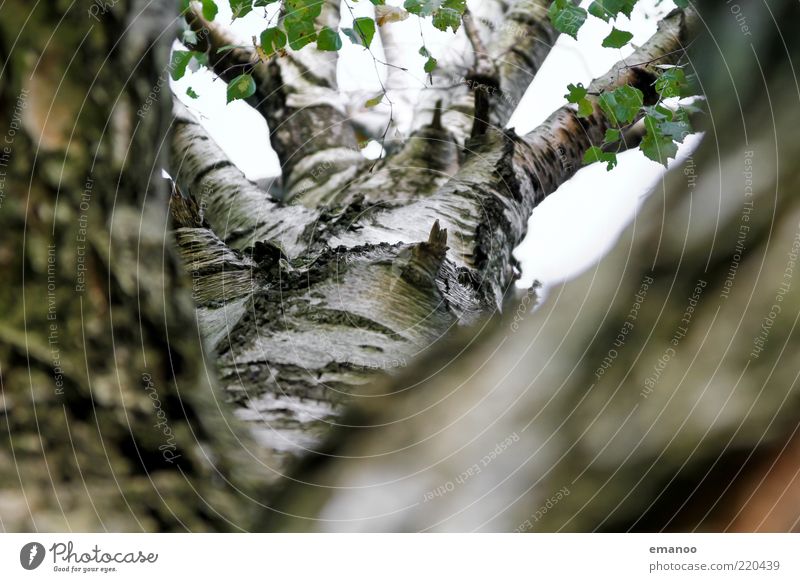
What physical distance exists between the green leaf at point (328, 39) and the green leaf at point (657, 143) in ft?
0.98

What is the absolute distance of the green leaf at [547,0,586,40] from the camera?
573 mm

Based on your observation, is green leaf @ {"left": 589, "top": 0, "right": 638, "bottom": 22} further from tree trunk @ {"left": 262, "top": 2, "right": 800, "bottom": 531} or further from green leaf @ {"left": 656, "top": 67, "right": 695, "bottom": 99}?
tree trunk @ {"left": 262, "top": 2, "right": 800, "bottom": 531}

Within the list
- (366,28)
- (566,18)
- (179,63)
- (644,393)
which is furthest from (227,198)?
(644,393)

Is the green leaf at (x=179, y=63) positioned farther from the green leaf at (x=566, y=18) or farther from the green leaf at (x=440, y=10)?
the green leaf at (x=566, y=18)

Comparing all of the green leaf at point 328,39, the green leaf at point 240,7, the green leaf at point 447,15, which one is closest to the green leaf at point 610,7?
the green leaf at point 447,15

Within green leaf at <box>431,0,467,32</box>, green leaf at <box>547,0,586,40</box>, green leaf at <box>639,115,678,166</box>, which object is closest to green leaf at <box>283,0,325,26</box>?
green leaf at <box>431,0,467,32</box>

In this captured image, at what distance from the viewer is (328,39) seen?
58cm

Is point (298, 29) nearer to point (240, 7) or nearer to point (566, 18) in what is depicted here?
point (240, 7)

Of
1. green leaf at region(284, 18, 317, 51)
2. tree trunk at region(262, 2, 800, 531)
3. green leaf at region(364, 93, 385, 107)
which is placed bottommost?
tree trunk at region(262, 2, 800, 531)

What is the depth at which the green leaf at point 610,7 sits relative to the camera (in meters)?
0.56

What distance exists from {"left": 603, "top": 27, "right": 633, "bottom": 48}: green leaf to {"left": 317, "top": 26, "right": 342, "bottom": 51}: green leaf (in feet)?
0.80

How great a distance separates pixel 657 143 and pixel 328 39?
319 millimetres
